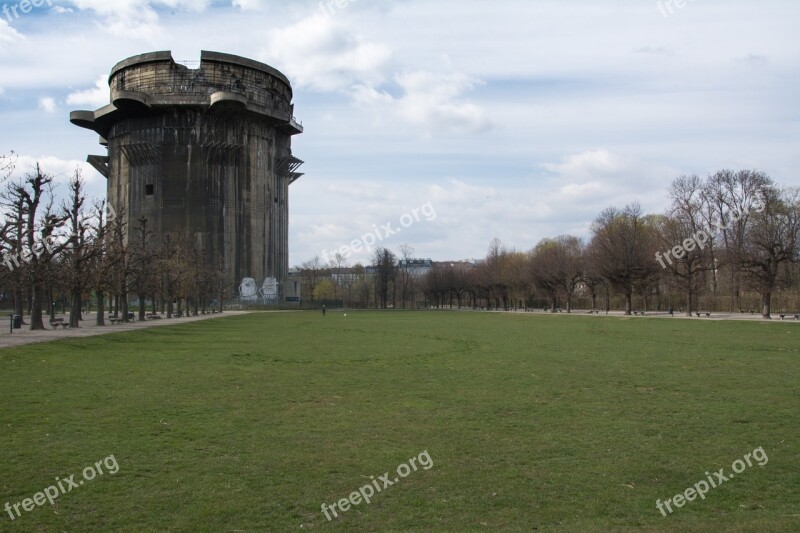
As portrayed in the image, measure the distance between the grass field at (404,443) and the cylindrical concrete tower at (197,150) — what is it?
227 ft

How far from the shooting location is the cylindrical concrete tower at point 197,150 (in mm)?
86250

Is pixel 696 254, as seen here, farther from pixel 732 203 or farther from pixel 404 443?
pixel 404 443

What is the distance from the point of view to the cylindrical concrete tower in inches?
3396

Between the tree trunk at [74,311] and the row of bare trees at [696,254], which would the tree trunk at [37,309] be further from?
the row of bare trees at [696,254]

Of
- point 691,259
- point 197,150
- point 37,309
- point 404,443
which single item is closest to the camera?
point 404,443

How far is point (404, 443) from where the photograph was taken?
9930mm

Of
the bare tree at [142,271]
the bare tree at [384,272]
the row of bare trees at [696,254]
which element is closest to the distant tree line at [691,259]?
the row of bare trees at [696,254]

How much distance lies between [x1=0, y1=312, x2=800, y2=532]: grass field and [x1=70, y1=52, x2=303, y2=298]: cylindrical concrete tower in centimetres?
6915

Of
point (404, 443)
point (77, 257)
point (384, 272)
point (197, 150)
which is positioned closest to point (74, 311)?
point (77, 257)

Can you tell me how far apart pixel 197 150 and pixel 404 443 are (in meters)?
83.0

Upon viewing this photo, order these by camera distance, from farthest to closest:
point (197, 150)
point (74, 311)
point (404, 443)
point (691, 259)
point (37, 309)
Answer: point (197, 150)
point (691, 259)
point (74, 311)
point (37, 309)
point (404, 443)

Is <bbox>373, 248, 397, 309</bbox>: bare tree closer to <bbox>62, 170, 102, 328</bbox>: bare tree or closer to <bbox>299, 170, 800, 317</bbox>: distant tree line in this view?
<bbox>299, 170, 800, 317</bbox>: distant tree line

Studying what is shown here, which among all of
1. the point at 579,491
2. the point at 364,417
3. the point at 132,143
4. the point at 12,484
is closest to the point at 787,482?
the point at 579,491

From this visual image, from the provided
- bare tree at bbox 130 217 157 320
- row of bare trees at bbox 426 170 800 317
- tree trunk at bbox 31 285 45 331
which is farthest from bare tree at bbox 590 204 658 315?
tree trunk at bbox 31 285 45 331
